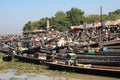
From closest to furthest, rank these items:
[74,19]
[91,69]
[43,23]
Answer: [91,69], [74,19], [43,23]

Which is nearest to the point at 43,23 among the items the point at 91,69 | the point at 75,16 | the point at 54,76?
the point at 75,16

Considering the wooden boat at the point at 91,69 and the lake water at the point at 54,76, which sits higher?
the wooden boat at the point at 91,69

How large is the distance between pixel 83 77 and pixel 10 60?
11.8 meters

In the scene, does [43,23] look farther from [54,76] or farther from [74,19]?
[54,76]

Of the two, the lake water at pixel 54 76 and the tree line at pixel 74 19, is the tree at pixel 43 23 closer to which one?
the tree line at pixel 74 19

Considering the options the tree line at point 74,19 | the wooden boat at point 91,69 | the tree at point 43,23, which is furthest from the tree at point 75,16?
the wooden boat at point 91,69

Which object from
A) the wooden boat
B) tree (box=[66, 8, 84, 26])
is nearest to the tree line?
tree (box=[66, 8, 84, 26])

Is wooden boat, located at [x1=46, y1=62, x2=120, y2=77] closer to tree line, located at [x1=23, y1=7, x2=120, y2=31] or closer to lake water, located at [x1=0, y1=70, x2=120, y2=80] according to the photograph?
lake water, located at [x1=0, y1=70, x2=120, y2=80]

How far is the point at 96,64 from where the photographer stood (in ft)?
65.7

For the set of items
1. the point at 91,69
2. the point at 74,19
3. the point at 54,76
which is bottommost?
the point at 54,76

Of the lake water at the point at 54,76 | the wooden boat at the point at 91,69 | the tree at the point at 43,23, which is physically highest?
the tree at the point at 43,23

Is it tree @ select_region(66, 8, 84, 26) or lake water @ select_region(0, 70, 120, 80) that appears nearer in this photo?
lake water @ select_region(0, 70, 120, 80)

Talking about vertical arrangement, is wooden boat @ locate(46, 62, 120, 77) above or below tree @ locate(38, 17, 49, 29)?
below

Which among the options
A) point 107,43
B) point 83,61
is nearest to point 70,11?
point 107,43
